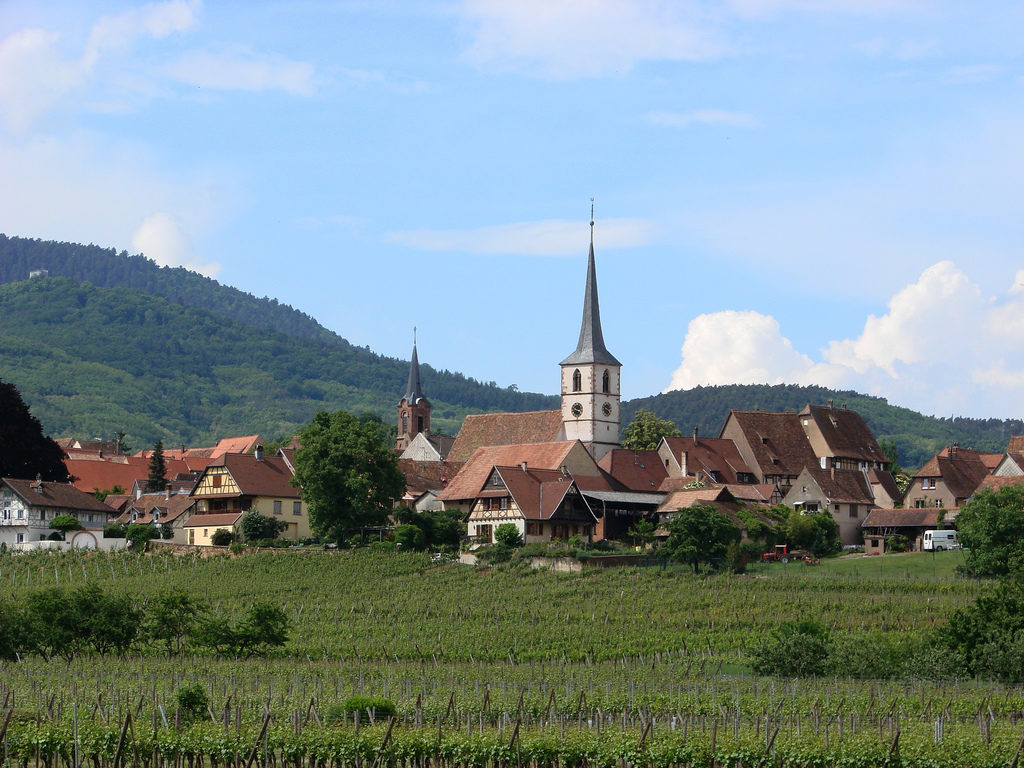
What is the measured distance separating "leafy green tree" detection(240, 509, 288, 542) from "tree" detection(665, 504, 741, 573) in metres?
23.1

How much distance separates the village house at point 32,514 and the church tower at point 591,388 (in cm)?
3287

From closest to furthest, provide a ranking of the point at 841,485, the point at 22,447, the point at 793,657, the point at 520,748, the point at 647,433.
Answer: the point at 520,748 < the point at 793,657 < the point at 841,485 < the point at 22,447 < the point at 647,433

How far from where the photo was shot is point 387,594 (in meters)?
71.9

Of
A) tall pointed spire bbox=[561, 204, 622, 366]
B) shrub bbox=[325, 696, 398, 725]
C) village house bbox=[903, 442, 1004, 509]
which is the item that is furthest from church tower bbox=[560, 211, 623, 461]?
shrub bbox=[325, 696, 398, 725]

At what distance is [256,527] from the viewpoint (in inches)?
3452

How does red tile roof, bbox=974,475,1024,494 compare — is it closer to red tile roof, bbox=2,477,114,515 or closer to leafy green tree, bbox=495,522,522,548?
leafy green tree, bbox=495,522,522,548

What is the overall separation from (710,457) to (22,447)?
4185cm

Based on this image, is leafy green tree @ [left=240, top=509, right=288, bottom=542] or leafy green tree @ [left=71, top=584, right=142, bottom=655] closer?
leafy green tree @ [left=71, top=584, right=142, bottom=655]

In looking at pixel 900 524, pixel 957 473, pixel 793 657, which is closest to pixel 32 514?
pixel 900 524

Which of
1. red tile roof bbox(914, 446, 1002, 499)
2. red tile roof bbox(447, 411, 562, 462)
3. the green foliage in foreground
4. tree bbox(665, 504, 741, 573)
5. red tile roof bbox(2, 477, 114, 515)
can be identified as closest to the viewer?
the green foliage in foreground

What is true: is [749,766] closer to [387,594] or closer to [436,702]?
[436,702]

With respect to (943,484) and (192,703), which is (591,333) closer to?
(943,484)

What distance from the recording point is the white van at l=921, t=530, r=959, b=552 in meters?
83.8

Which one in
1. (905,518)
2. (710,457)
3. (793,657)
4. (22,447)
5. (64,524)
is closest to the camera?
(793,657)
